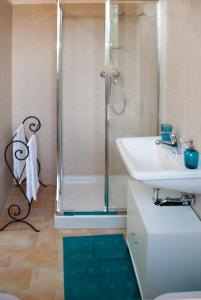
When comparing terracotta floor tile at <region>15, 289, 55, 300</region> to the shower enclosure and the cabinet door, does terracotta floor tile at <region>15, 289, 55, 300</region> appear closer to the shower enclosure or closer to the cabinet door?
the cabinet door

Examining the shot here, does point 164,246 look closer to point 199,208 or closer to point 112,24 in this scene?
point 199,208

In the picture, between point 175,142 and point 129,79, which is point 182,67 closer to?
point 175,142

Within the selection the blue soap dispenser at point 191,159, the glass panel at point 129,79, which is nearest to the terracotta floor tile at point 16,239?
the glass panel at point 129,79

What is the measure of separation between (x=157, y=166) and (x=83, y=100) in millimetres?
1937

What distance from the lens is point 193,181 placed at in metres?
1.97

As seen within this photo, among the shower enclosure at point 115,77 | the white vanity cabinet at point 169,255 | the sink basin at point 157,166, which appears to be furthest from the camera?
the shower enclosure at point 115,77

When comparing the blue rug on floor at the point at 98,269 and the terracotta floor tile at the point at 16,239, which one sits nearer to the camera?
the blue rug on floor at the point at 98,269

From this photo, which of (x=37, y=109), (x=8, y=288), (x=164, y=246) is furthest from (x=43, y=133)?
(x=164, y=246)

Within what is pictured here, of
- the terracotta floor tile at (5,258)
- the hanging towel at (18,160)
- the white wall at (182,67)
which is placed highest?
the white wall at (182,67)

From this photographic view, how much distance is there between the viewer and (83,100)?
4.16m

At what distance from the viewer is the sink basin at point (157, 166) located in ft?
6.28

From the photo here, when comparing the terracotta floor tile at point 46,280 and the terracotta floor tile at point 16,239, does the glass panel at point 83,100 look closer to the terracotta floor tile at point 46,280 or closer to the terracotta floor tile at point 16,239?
the terracotta floor tile at point 16,239

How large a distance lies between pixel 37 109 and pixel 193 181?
2586 mm

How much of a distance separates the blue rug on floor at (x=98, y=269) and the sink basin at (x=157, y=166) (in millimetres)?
755
